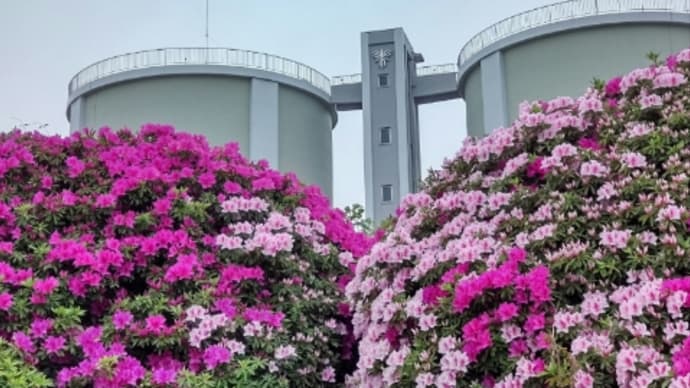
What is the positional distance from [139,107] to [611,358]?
1395 centimetres

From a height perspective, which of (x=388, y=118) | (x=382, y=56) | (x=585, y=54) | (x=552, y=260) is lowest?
(x=552, y=260)

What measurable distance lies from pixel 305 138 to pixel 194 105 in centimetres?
258

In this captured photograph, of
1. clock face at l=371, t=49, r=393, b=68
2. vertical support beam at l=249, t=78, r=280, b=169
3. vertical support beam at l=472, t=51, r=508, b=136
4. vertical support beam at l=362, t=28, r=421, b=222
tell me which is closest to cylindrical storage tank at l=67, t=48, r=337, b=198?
vertical support beam at l=249, t=78, r=280, b=169

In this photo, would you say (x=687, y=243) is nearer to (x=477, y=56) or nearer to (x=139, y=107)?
(x=477, y=56)

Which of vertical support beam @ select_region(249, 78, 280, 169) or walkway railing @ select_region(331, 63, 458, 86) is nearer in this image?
vertical support beam @ select_region(249, 78, 280, 169)

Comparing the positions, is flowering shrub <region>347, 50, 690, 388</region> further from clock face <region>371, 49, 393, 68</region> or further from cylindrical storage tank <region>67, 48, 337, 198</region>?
clock face <region>371, 49, 393, 68</region>

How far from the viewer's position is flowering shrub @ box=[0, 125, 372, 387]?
2.87 metres

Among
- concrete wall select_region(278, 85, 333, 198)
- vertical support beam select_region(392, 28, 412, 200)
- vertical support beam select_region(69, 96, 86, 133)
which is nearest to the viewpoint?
concrete wall select_region(278, 85, 333, 198)

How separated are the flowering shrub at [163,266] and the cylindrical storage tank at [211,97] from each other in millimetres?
10793

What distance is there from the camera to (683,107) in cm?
278

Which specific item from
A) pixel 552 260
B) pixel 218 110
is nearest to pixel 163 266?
pixel 552 260

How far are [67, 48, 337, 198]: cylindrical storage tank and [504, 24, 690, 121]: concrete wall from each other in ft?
16.1

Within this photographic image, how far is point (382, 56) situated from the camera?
17.3 metres

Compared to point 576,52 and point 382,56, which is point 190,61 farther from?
point 576,52
